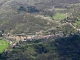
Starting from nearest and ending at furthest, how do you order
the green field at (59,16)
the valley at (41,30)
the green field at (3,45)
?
1. the valley at (41,30)
2. the green field at (3,45)
3. the green field at (59,16)

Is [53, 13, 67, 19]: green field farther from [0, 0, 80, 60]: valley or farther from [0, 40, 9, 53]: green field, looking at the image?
[0, 40, 9, 53]: green field

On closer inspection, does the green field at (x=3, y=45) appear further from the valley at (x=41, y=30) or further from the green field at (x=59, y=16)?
the green field at (x=59, y=16)

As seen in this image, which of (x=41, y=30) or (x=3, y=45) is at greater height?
(x=3, y=45)

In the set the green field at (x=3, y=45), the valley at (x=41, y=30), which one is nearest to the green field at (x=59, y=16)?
the valley at (x=41, y=30)

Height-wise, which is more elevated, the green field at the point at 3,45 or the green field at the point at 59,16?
the green field at the point at 3,45

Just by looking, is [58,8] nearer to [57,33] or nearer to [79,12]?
[79,12]

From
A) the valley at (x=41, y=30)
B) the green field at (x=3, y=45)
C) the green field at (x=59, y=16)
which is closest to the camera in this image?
the valley at (x=41, y=30)

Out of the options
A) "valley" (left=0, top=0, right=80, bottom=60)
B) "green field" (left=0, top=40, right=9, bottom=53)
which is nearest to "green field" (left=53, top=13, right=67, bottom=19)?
"valley" (left=0, top=0, right=80, bottom=60)

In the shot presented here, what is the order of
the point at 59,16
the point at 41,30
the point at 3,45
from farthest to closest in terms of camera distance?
the point at 59,16 → the point at 41,30 → the point at 3,45

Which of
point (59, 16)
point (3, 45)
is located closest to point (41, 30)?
point (3, 45)

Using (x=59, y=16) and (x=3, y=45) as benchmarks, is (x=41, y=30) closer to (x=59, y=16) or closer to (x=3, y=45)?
(x=3, y=45)

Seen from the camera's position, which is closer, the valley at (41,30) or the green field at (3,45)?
the valley at (41,30)
